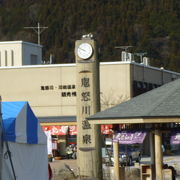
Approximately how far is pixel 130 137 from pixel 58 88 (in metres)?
39.0

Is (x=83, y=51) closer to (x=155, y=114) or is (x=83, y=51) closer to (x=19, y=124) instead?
(x=155, y=114)

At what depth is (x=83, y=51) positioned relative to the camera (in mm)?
31969

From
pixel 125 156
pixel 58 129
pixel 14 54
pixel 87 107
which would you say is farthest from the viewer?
pixel 14 54

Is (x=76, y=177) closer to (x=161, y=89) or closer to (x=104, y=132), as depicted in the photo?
(x=161, y=89)

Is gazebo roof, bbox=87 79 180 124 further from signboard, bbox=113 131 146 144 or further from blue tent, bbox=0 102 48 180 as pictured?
blue tent, bbox=0 102 48 180

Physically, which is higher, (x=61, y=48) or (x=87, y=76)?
(x=61, y=48)

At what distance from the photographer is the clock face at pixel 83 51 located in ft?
105

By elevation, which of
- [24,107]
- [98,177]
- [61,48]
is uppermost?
[61,48]

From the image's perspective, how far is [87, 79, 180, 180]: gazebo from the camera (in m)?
23.8

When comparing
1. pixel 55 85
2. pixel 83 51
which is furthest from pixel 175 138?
pixel 55 85

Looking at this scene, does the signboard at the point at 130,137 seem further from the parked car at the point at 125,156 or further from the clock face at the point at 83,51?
the parked car at the point at 125,156

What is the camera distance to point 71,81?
208 feet

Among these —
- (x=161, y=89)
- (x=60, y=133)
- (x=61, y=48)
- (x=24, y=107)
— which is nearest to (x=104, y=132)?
(x=60, y=133)

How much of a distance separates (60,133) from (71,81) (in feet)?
13.3
